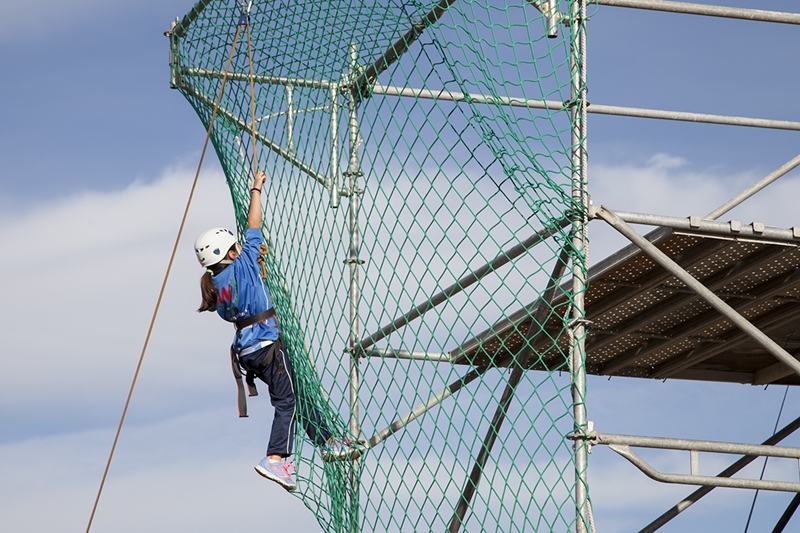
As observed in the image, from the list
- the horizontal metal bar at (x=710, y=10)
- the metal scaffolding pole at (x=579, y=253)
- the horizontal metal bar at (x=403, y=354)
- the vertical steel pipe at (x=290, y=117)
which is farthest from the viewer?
the vertical steel pipe at (x=290, y=117)

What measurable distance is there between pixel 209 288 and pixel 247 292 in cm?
26

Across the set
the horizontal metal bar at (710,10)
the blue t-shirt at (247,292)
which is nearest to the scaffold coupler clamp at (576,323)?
the horizontal metal bar at (710,10)

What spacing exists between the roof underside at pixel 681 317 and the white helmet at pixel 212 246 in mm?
1615

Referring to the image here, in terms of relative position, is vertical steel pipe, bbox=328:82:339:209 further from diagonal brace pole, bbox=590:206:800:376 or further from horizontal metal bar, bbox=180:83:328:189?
diagonal brace pole, bbox=590:206:800:376

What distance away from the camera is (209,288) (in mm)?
7359

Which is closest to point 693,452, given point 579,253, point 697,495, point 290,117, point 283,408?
point 579,253

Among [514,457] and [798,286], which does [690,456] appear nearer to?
[514,457]

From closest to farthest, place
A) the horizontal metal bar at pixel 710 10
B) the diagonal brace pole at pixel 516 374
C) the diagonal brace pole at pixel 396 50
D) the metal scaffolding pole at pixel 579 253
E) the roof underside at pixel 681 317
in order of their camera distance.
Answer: the metal scaffolding pole at pixel 579 253
the diagonal brace pole at pixel 516 374
the horizontal metal bar at pixel 710 10
the roof underside at pixel 681 317
the diagonal brace pole at pixel 396 50

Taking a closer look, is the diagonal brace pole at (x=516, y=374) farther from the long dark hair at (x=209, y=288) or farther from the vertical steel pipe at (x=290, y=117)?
the vertical steel pipe at (x=290, y=117)

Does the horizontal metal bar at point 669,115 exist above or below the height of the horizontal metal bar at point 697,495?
above

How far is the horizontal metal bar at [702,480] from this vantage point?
5.46 m

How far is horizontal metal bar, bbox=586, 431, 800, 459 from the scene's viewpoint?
547cm

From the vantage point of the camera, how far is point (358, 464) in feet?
23.9

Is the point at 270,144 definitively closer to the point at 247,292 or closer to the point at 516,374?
the point at 247,292
